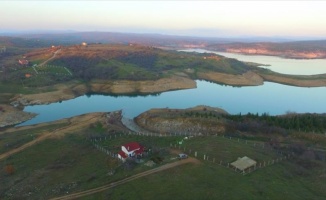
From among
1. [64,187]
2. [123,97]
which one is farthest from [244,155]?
[123,97]

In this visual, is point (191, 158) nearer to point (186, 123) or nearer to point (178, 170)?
point (178, 170)

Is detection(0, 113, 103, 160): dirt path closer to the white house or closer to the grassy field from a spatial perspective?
the grassy field

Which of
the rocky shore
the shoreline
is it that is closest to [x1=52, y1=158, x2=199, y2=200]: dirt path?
the rocky shore

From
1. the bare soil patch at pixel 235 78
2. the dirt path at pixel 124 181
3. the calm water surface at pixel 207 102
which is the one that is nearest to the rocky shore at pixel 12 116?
the calm water surface at pixel 207 102

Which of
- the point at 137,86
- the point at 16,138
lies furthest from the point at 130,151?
the point at 137,86

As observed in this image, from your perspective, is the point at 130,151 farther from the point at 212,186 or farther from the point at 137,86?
the point at 137,86

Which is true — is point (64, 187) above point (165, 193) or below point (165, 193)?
below
